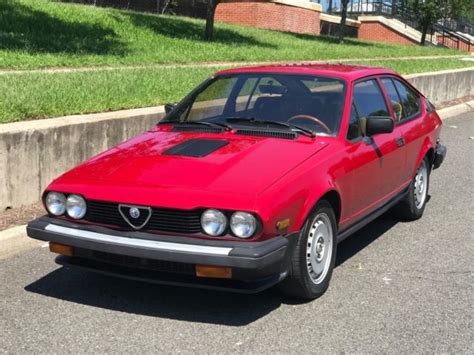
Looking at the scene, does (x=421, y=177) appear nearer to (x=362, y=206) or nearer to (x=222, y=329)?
(x=362, y=206)

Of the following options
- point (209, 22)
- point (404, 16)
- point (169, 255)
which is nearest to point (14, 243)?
point (169, 255)

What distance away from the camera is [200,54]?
50.0 feet

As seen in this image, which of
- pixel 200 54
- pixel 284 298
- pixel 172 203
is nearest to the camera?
pixel 172 203

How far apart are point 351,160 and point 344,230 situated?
52 centimetres

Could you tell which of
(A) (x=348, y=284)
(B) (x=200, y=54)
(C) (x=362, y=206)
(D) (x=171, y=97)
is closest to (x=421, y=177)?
(C) (x=362, y=206)

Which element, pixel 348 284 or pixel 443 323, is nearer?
pixel 443 323

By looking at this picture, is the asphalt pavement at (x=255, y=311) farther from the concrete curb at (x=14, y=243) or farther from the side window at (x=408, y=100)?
the side window at (x=408, y=100)

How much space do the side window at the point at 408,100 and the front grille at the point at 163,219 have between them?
2.98 m

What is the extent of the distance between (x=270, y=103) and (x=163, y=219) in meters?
1.64

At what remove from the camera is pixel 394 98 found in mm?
6094

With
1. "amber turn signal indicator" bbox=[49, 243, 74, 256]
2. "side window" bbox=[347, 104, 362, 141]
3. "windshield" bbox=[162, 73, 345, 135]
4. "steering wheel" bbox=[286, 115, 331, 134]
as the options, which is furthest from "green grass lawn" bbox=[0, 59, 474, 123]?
"side window" bbox=[347, 104, 362, 141]

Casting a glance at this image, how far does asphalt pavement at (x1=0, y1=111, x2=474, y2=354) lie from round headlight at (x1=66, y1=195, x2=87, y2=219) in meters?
0.62

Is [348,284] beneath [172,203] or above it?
beneath

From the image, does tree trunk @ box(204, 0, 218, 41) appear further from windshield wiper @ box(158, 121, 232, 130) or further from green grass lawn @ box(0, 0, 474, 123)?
windshield wiper @ box(158, 121, 232, 130)
